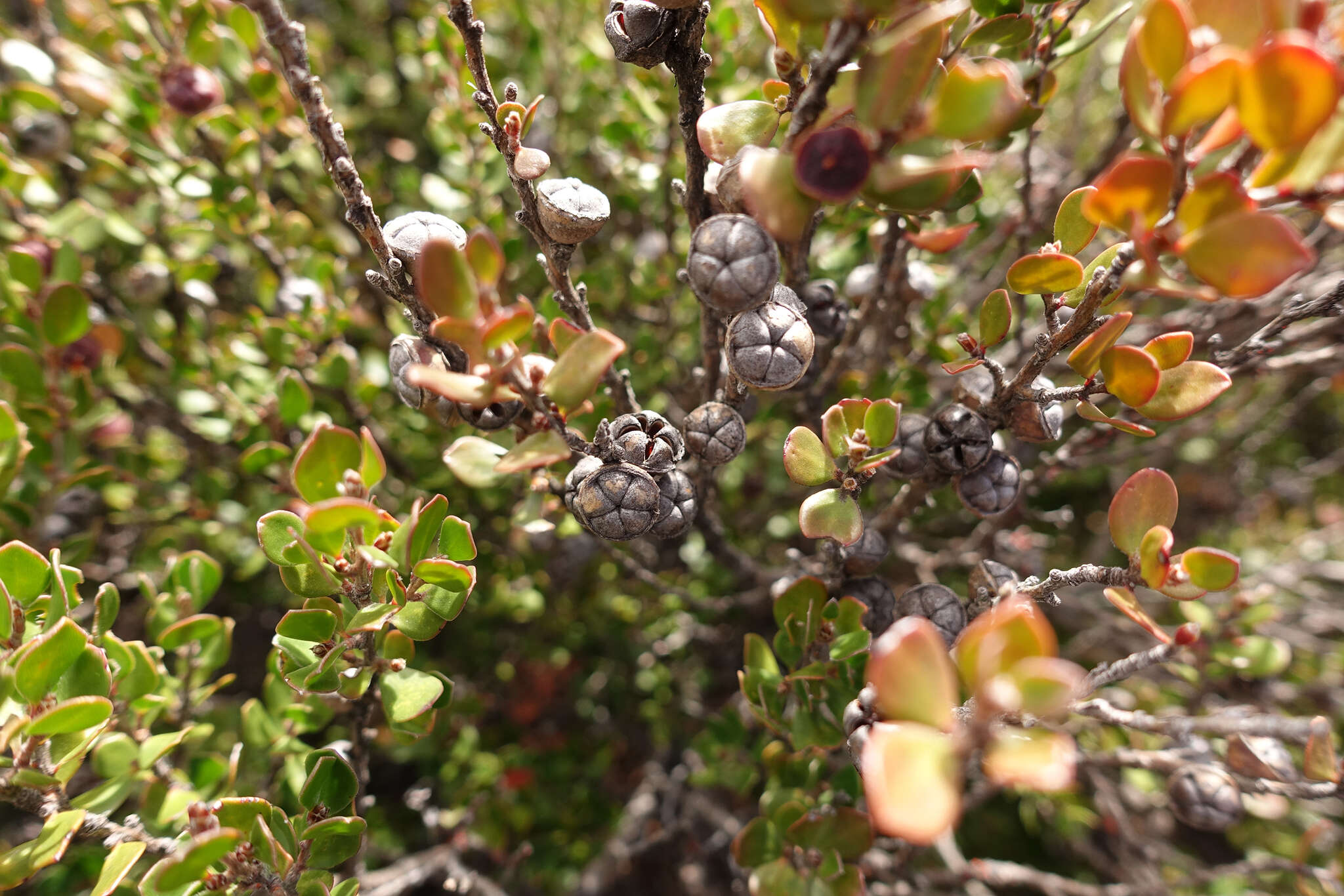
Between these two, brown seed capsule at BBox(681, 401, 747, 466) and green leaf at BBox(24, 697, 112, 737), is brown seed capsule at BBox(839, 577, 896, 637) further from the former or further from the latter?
green leaf at BBox(24, 697, 112, 737)

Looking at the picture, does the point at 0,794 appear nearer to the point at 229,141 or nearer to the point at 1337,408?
the point at 229,141

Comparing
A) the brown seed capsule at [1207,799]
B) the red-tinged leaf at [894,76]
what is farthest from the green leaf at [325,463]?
the brown seed capsule at [1207,799]

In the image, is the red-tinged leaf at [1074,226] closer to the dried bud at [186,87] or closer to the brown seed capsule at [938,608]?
the brown seed capsule at [938,608]

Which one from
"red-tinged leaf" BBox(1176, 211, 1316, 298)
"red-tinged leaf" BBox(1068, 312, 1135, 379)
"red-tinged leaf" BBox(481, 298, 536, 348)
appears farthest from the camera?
"red-tinged leaf" BBox(1068, 312, 1135, 379)

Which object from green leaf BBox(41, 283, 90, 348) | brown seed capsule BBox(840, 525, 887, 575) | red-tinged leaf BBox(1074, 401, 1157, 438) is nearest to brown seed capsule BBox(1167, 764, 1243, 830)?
brown seed capsule BBox(840, 525, 887, 575)

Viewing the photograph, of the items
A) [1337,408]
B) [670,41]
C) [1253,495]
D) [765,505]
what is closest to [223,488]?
[765,505]

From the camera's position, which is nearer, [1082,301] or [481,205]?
[1082,301]
